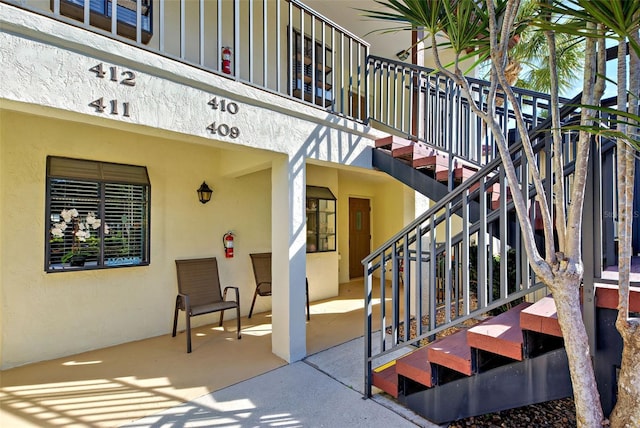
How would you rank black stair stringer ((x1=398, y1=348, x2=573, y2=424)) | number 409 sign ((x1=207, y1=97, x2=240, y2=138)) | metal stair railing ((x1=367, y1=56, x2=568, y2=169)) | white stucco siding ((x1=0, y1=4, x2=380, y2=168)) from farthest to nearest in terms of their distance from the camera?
metal stair railing ((x1=367, y1=56, x2=568, y2=169))
number 409 sign ((x1=207, y1=97, x2=240, y2=138))
white stucco siding ((x1=0, y1=4, x2=380, y2=168))
black stair stringer ((x1=398, y1=348, x2=573, y2=424))

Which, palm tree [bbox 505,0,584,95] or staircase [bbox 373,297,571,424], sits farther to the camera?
palm tree [bbox 505,0,584,95]

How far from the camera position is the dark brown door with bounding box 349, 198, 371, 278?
28.1 ft

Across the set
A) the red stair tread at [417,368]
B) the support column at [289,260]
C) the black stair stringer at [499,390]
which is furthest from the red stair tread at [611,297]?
the support column at [289,260]

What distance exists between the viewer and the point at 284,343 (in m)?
3.79

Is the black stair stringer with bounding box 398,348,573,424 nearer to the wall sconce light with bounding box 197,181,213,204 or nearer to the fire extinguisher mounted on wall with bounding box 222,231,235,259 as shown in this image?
the fire extinguisher mounted on wall with bounding box 222,231,235,259

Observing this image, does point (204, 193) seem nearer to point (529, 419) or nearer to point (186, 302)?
point (186, 302)

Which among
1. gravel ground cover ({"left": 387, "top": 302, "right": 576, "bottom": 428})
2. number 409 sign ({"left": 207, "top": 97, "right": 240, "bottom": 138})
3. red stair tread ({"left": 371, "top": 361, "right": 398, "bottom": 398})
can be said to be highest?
number 409 sign ({"left": 207, "top": 97, "right": 240, "bottom": 138})

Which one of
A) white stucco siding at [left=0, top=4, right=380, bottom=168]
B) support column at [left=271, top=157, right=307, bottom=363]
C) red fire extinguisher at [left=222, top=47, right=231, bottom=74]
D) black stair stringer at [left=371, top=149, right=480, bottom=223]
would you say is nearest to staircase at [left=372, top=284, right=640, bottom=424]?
support column at [left=271, top=157, right=307, bottom=363]

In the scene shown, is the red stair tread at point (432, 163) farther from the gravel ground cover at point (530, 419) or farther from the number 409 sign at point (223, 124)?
the gravel ground cover at point (530, 419)

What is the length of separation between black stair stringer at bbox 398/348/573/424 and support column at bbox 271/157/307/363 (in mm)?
1513

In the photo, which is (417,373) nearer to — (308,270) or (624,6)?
(624,6)

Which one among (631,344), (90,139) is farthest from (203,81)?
(631,344)

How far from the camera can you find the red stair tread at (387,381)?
292 cm

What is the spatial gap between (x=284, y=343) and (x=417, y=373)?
165 cm
